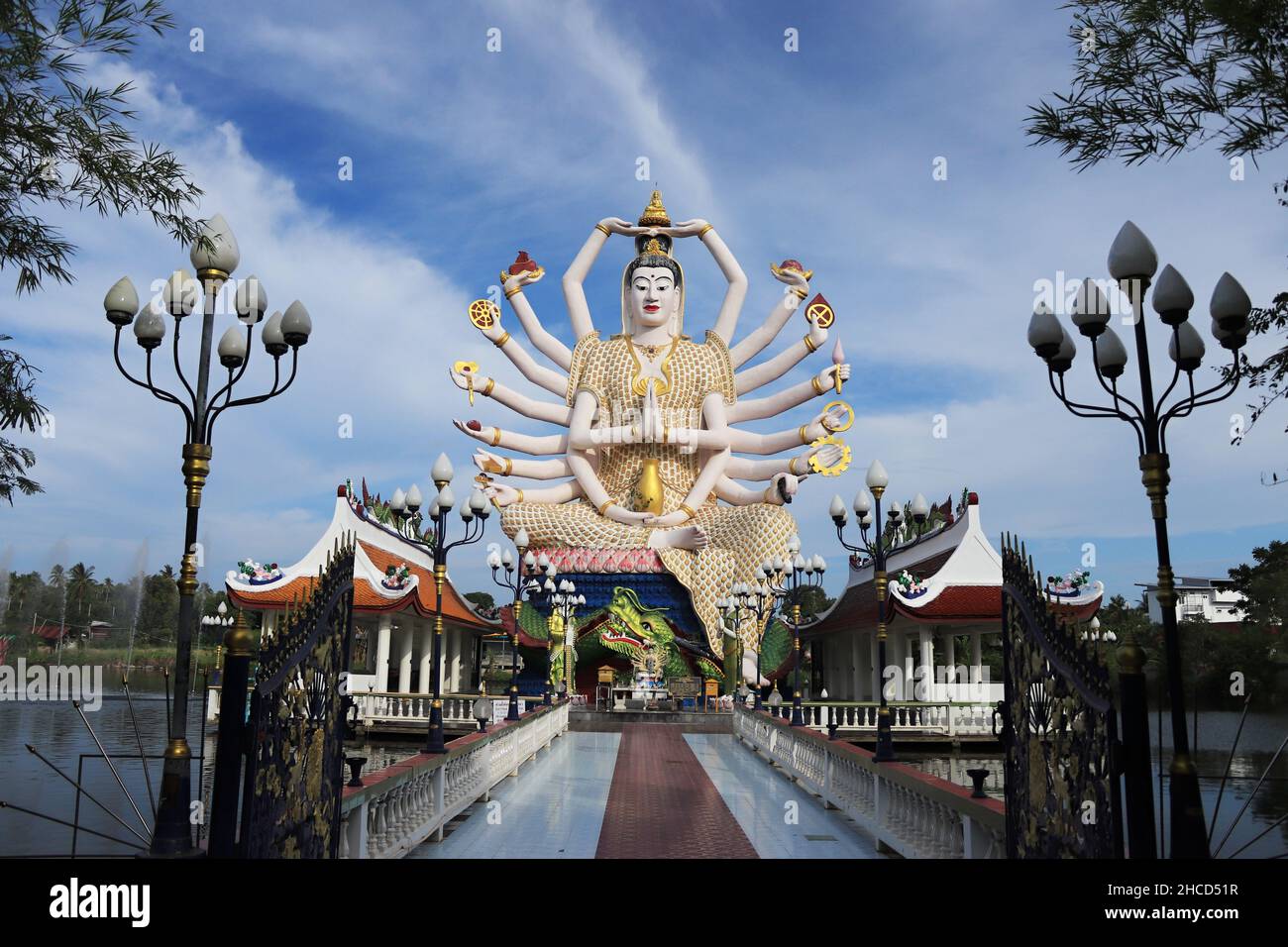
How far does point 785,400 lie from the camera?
2564 centimetres

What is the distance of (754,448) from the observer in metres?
25.6

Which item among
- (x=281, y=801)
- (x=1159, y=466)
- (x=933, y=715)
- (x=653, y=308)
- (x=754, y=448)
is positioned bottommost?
(x=933, y=715)

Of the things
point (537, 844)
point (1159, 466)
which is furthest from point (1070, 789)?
point (537, 844)

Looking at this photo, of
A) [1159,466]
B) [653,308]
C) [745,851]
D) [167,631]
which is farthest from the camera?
[167,631]

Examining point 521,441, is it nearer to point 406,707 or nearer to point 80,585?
point 406,707

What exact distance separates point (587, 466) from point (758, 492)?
4.71 m

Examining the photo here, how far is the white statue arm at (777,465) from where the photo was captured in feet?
78.0

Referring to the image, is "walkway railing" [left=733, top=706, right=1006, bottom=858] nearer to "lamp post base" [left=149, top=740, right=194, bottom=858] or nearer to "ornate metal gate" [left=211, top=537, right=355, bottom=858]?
"ornate metal gate" [left=211, top=537, right=355, bottom=858]

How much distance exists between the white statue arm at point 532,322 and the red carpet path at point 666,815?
1555 cm

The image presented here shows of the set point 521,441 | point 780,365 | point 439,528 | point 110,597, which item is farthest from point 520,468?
point 110,597
